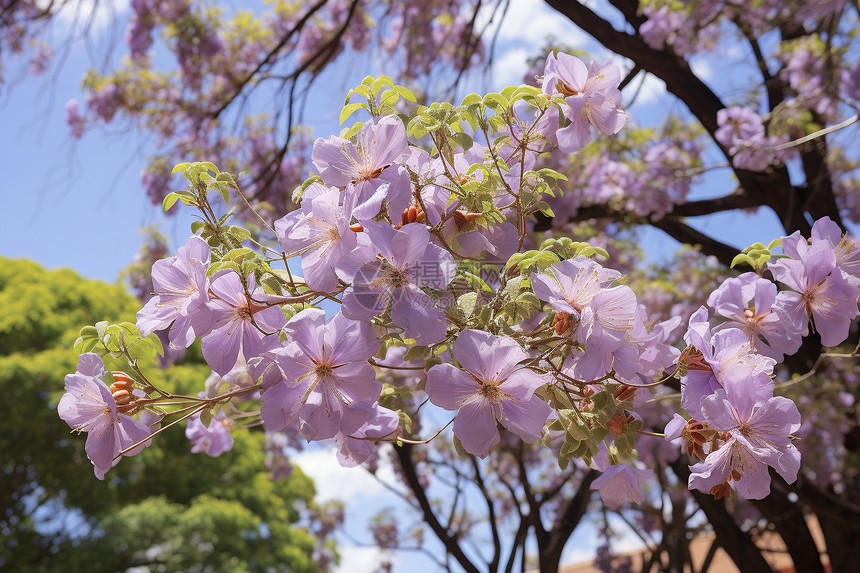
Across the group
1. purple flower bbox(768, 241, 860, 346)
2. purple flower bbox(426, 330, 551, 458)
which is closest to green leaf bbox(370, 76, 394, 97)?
purple flower bbox(426, 330, 551, 458)

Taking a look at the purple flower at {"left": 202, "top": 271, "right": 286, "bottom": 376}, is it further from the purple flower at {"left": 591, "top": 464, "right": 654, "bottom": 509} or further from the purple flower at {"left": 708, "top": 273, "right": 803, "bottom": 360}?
the purple flower at {"left": 708, "top": 273, "right": 803, "bottom": 360}

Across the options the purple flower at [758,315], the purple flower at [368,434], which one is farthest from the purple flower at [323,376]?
the purple flower at [758,315]

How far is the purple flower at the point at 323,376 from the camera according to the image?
89 centimetres

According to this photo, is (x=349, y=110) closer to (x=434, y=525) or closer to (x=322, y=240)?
(x=322, y=240)

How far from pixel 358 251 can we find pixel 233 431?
0.91 meters

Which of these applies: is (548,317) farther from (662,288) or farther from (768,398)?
(662,288)

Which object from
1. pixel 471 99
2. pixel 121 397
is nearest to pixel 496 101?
pixel 471 99

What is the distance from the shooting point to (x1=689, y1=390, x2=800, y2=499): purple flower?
0.89 meters

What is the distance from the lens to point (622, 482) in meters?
1.15

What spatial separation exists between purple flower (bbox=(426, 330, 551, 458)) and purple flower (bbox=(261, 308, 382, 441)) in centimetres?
9

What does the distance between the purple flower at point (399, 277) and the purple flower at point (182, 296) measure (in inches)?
8.8

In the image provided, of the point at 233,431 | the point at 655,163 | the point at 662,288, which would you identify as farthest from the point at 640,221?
the point at 233,431

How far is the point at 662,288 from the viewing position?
4.93 m

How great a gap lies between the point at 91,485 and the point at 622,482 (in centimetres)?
890
